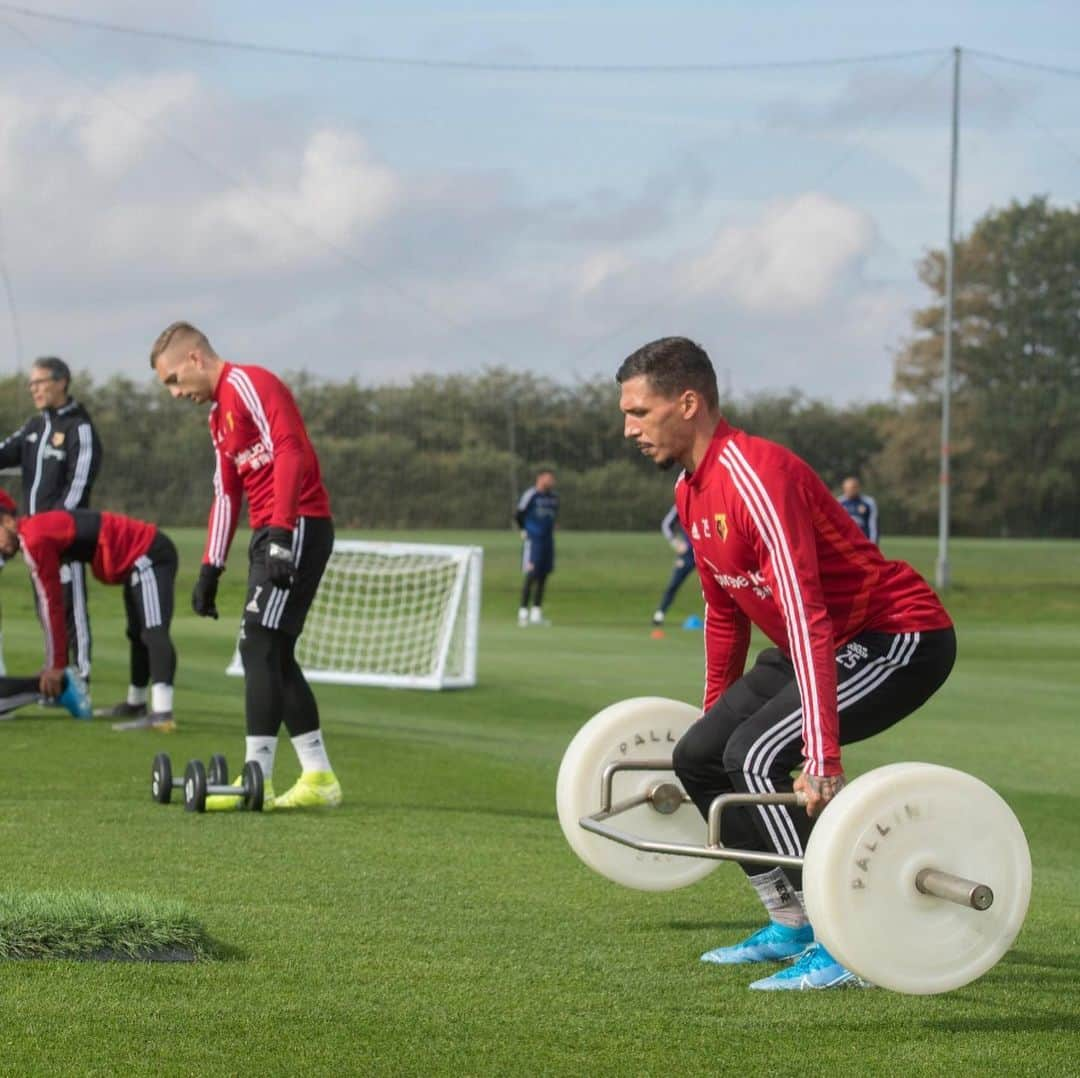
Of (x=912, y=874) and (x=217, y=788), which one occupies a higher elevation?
(x=912, y=874)

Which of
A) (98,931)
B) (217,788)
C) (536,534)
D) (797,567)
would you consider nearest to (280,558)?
(217,788)

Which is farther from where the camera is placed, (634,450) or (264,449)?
(634,450)

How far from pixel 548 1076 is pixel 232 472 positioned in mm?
4359

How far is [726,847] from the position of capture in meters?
5.03

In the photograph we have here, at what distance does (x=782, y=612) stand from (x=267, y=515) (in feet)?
11.5

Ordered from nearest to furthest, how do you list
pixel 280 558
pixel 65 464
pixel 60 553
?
1. pixel 280 558
2. pixel 60 553
3. pixel 65 464

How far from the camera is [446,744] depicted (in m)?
11.0

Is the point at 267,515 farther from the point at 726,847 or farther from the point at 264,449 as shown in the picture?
the point at 726,847

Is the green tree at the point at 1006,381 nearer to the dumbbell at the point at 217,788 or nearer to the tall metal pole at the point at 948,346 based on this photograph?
the tall metal pole at the point at 948,346

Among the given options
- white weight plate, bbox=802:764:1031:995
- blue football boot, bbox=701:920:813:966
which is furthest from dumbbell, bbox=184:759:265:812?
white weight plate, bbox=802:764:1031:995

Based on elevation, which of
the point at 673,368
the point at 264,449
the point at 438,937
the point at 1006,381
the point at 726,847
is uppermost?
the point at 1006,381

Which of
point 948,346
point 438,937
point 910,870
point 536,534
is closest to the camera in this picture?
point 910,870

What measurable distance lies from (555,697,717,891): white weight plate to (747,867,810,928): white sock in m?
0.34

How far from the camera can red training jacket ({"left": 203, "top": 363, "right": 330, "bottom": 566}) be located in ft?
24.4
